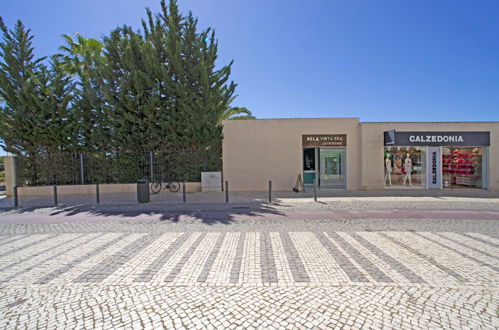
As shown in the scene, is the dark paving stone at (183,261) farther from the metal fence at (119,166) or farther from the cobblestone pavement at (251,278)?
the metal fence at (119,166)

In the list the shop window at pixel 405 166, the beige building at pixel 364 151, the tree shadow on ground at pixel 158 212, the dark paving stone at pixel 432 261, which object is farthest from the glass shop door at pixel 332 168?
the dark paving stone at pixel 432 261

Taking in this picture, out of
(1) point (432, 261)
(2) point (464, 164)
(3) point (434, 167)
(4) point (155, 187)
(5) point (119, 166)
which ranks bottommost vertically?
(1) point (432, 261)

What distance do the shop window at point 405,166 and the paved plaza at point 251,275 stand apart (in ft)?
25.2

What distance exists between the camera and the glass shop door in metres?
14.5

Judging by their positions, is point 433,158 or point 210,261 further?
point 433,158

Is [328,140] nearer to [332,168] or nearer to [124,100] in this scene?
[332,168]

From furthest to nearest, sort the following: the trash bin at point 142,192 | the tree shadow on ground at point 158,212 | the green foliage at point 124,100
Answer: the green foliage at point 124,100, the trash bin at point 142,192, the tree shadow on ground at point 158,212

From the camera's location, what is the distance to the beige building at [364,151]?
546 inches

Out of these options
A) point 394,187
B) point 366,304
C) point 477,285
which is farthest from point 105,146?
point 394,187

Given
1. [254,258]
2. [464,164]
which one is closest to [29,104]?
[254,258]

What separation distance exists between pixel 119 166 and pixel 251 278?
13.4 meters

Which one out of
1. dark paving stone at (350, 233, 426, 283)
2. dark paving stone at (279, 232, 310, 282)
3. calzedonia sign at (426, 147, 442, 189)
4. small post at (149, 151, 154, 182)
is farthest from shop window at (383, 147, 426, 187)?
small post at (149, 151, 154, 182)

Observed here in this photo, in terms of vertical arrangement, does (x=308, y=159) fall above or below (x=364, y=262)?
above

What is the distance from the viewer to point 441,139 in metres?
13.8
